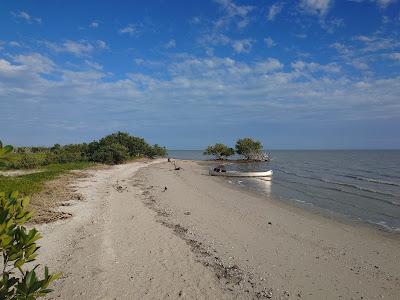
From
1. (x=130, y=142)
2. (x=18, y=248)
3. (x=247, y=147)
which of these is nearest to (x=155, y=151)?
(x=130, y=142)

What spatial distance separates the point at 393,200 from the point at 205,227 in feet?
56.6

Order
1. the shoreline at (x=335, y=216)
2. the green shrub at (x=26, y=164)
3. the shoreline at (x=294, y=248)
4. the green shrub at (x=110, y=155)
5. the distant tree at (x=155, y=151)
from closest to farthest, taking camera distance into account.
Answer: the shoreline at (x=294, y=248)
the shoreline at (x=335, y=216)
the green shrub at (x=26, y=164)
the green shrub at (x=110, y=155)
the distant tree at (x=155, y=151)

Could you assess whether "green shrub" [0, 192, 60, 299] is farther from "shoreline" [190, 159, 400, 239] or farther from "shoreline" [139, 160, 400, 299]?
"shoreline" [190, 159, 400, 239]

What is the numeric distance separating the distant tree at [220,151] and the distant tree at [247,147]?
285 cm

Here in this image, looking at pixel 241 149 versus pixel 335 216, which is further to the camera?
pixel 241 149

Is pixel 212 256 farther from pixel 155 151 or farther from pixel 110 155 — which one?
pixel 155 151

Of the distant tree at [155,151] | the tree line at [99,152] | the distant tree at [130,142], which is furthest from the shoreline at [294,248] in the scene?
the distant tree at [155,151]

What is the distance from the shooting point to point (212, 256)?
392 inches

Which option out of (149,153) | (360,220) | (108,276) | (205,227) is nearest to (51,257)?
(108,276)

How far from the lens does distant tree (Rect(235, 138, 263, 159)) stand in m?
83.4

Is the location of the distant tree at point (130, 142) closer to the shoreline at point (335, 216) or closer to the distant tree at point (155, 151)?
the distant tree at point (155, 151)

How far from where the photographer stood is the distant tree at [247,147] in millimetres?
83375

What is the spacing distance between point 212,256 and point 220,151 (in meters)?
78.2

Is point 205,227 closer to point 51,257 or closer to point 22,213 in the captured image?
point 51,257
